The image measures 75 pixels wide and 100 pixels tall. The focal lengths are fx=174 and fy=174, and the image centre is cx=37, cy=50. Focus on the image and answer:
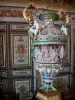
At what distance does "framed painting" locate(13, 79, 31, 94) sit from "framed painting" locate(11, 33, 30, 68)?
12.7 inches

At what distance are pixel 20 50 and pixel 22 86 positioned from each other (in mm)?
738

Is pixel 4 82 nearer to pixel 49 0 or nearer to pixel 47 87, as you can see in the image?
pixel 47 87

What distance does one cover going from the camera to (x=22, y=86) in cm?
355

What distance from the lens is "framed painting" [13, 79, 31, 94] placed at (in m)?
3.52

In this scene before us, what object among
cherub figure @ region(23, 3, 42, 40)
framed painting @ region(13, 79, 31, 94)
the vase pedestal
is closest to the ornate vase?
cherub figure @ region(23, 3, 42, 40)

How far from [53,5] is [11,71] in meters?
1.64

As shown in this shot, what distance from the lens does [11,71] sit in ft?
11.4

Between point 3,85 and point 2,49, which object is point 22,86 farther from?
point 2,49

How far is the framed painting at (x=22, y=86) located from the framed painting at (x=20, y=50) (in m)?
0.32

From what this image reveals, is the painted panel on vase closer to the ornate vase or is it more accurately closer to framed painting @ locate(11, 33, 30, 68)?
framed painting @ locate(11, 33, 30, 68)

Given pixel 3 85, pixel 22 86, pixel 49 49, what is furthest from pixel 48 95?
pixel 3 85

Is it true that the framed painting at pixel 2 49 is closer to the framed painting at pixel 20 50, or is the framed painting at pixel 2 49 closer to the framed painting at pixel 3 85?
Answer: the framed painting at pixel 20 50

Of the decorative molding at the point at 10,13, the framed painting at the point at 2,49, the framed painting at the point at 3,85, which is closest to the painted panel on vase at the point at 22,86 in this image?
the framed painting at the point at 3,85

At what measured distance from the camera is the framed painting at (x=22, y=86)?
3523mm
